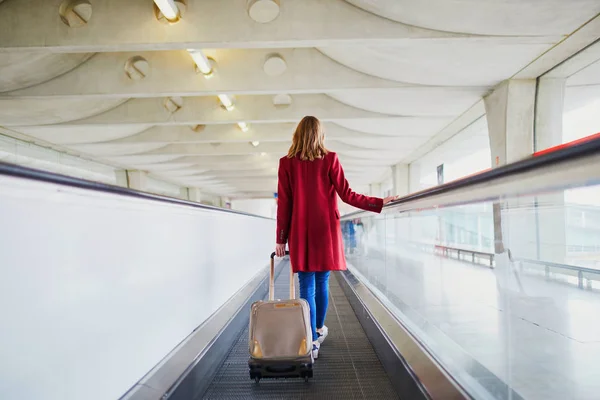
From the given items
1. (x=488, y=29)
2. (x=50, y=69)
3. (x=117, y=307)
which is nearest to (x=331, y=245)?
(x=117, y=307)

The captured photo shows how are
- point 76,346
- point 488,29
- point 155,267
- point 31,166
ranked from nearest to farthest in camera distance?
point 31,166 → point 76,346 → point 155,267 → point 488,29

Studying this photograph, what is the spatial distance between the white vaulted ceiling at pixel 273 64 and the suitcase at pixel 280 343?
195 inches

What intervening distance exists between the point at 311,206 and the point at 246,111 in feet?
29.9

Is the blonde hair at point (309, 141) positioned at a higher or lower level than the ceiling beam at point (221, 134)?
lower

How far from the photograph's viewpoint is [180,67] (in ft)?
29.4

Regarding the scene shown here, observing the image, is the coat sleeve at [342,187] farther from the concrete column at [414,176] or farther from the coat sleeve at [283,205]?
the concrete column at [414,176]

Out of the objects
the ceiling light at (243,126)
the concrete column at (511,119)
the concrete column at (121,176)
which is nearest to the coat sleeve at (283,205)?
the concrete column at (511,119)

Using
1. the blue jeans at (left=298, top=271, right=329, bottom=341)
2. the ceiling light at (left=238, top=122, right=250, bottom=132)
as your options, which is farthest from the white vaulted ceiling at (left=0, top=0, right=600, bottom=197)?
the blue jeans at (left=298, top=271, right=329, bottom=341)

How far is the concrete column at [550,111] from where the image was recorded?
8.31 meters

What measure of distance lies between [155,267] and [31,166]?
1239 mm

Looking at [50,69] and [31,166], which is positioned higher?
[50,69]

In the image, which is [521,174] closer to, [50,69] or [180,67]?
[180,67]

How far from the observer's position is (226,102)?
1070 centimetres

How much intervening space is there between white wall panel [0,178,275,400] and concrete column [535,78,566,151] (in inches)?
324
